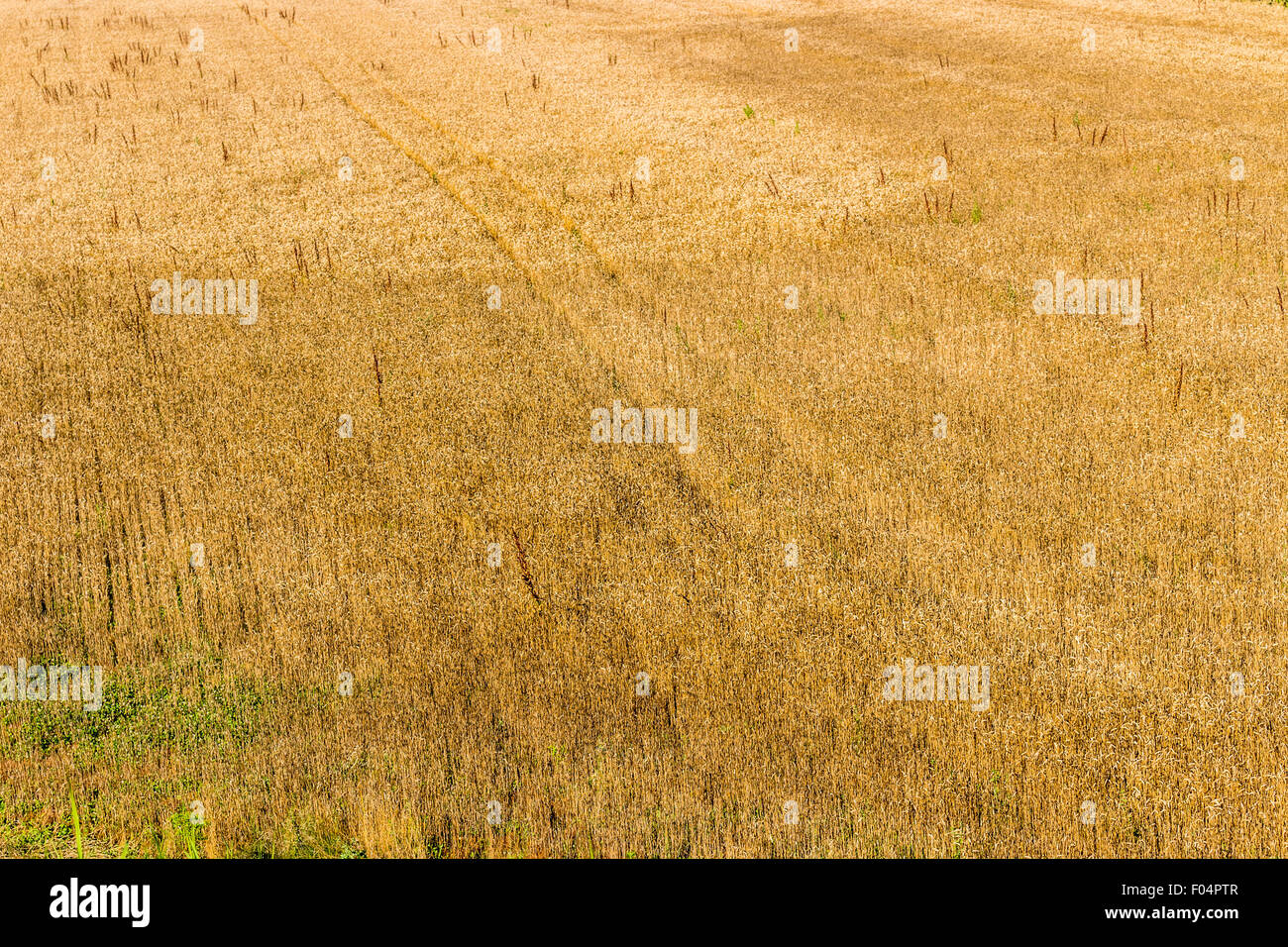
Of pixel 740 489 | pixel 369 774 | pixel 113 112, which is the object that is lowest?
pixel 369 774

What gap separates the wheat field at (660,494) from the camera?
652 centimetres

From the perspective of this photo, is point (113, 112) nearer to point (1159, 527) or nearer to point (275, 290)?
point (275, 290)

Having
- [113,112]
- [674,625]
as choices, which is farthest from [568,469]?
[113,112]

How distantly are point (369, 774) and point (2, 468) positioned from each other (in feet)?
19.4

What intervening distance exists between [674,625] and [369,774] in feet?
7.38

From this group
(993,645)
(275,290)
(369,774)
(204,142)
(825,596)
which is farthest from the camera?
(204,142)

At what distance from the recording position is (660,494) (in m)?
9.58

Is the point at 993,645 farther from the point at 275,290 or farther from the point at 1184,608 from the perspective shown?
the point at 275,290

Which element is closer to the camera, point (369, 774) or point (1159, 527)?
point (369, 774)

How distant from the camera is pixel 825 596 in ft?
26.6

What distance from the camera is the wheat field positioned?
6.52 meters

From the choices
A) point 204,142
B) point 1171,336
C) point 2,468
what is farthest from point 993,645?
point 204,142

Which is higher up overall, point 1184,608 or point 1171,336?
point 1171,336

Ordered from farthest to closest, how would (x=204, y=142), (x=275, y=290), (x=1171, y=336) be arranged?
(x=204, y=142), (x=275, y=290), (x=1171, y=336)
